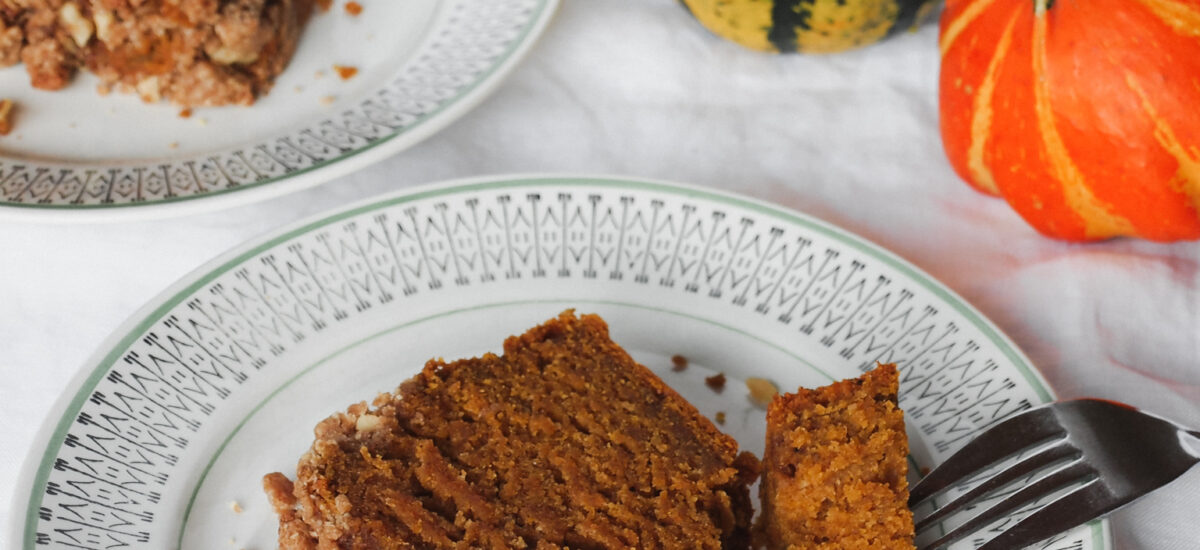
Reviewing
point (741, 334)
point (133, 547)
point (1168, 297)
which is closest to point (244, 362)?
point (133, 547)

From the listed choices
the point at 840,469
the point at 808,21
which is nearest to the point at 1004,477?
the point at 840,469

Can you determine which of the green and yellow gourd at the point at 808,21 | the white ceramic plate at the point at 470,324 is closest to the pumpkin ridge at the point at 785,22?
the green and yellow gourd at the point at 808,21

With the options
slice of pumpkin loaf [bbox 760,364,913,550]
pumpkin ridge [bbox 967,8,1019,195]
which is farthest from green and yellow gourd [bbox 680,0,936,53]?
slice of pumpkin loaf [bbox 760,364,913,550]

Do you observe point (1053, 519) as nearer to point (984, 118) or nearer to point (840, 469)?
point (840, 469)

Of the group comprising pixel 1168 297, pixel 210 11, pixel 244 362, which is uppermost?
pixel 210 11

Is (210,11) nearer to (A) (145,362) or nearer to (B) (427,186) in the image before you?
(B) (427,186)

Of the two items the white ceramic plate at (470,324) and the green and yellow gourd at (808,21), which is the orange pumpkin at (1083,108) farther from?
the white ceramic plate at (470,324)
